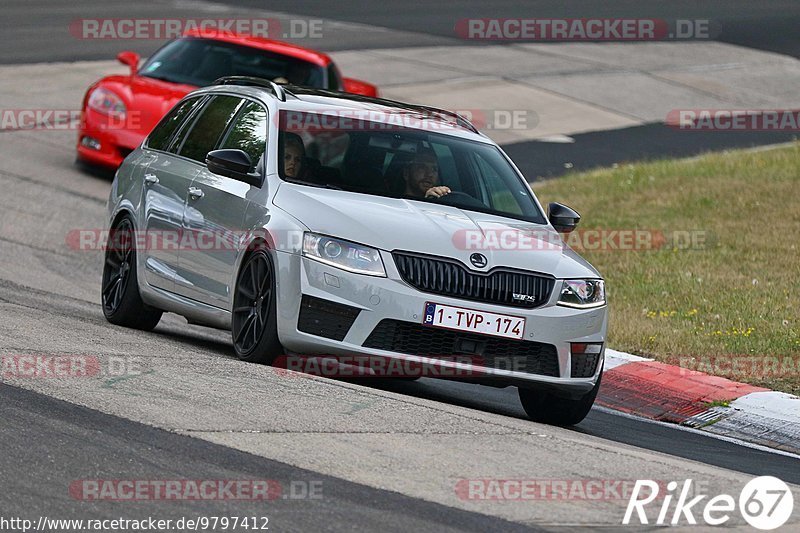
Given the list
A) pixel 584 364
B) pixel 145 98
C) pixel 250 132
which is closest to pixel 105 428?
pixel 584 364

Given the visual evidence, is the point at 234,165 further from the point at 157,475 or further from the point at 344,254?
the point at 157,475

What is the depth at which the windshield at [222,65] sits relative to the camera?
1700cm

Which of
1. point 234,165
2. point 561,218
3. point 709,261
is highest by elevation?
point 234,165

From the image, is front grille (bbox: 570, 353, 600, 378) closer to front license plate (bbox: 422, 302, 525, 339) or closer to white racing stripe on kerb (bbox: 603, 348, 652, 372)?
front license plate (bbox: 422, 302, 525, 339)

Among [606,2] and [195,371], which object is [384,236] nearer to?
[195,371]

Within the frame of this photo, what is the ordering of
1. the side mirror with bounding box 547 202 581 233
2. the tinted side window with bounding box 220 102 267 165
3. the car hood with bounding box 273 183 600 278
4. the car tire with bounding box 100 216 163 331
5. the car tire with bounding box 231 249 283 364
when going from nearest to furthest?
the car hood with bounding box 273 183 600 278 < the car tire with bounding box 231 249 283 364 < the tinted side window with bounding box 220 102 267 165 < the side mirror with bounding box 547 202 581 233 < the car tire with bounding box 100 216 163 331

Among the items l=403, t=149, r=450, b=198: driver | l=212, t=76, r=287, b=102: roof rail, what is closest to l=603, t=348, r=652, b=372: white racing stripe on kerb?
l=403, t=149, r=450, b=198: driver

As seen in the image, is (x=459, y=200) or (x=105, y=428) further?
(x=459, y=200)

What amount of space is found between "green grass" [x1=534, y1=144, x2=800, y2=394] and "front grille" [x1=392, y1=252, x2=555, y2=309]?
291cm

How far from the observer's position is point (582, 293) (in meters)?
8.69

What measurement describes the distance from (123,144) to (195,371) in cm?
850

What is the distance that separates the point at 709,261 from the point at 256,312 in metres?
6.67

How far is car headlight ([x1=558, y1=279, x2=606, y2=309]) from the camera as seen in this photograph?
28.2 ft

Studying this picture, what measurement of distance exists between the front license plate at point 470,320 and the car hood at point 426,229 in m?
0.25
